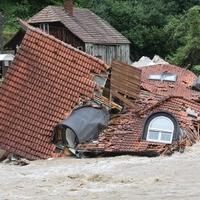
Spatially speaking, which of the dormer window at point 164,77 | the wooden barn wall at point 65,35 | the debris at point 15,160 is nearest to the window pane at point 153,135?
the debris at point 15,160

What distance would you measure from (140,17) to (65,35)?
35.0ft

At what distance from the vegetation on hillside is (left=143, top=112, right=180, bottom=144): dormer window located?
29.7 m

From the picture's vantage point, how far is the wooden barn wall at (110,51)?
51.4 metres

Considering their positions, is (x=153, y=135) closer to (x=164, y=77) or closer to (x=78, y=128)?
(x=78, y=128)

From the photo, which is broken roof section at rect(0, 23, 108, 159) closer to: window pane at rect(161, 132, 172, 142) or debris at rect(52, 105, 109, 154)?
debris at rect(52, 105, 109, 154)

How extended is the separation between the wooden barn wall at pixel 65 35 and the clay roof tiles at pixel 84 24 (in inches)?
16.3

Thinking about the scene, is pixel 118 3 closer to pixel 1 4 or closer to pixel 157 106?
pixel 1 4

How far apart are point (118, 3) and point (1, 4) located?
1011 cm

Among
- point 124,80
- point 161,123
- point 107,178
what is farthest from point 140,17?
point 107,178

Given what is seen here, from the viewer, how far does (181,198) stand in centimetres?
1549

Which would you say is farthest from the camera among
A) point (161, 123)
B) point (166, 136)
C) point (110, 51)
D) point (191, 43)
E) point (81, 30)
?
point (110, 51)

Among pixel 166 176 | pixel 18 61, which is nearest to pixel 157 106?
pixel 18 61

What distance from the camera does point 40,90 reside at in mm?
26281

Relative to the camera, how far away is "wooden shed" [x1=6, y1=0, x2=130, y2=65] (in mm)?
50531
